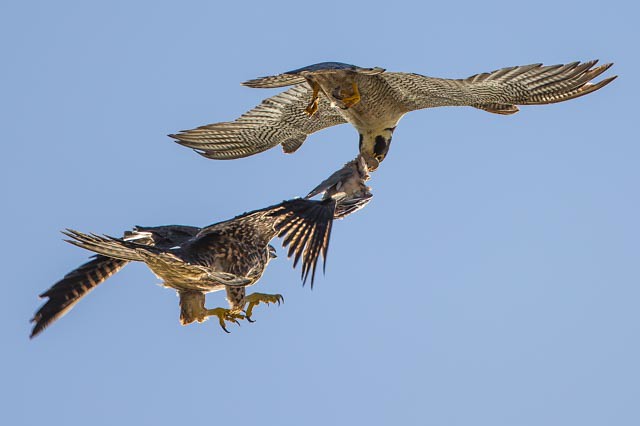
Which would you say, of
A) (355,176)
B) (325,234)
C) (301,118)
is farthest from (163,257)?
(301,118)

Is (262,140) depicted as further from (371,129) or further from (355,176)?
(355,176)

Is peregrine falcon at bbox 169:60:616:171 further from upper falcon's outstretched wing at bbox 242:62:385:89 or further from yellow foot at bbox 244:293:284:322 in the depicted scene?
yellow foot at bbox 244:293:284:322

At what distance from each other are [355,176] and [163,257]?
2.81m

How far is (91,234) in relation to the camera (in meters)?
11.9

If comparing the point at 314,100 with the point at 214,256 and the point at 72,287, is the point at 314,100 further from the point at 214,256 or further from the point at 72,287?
the point at 72,287

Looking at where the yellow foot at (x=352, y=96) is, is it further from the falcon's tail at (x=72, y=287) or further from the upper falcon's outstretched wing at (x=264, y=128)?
the falcon's tail at (x=72, y=287)

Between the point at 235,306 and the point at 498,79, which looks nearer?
the point at 235,306

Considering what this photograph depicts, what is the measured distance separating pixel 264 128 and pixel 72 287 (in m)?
6.06

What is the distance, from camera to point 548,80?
16.8 metres

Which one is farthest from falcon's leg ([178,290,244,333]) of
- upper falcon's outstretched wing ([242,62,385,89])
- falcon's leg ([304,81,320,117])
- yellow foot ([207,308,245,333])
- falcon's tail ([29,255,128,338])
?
falcon's leg ([304,81,320,117])

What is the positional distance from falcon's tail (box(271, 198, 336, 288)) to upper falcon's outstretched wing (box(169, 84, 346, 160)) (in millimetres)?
5724

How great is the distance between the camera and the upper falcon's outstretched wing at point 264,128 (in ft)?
60.7

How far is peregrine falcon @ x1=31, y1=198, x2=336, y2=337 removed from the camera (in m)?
12.6

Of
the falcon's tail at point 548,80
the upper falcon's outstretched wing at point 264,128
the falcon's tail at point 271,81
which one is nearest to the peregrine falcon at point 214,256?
the falcon's tail at point 271,81
